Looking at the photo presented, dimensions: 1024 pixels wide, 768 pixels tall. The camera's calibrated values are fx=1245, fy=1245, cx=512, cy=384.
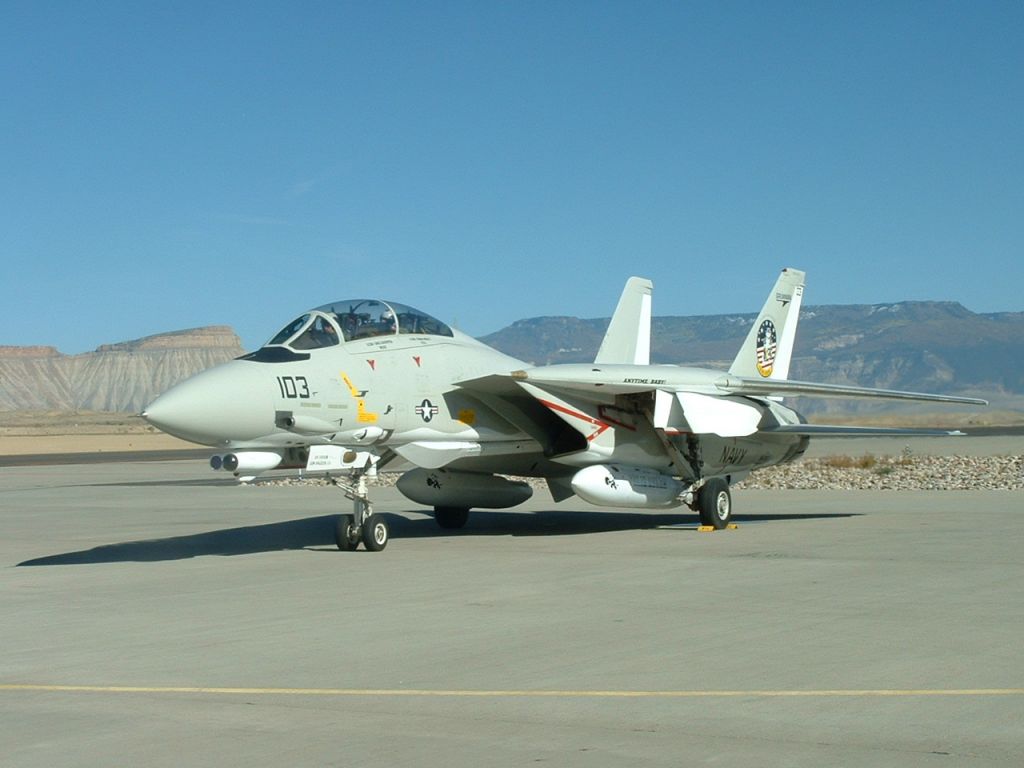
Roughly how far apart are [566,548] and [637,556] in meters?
1.30

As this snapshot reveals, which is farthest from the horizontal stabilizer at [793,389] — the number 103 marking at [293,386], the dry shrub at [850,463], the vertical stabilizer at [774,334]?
the dry shrub at [850,463]

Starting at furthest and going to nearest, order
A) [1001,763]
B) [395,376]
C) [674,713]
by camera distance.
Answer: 1. [395,376]
2. [674,713]
3. [1001,763]

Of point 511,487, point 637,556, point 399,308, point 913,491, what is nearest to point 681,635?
point 637,556

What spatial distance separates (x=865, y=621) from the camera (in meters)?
8.61

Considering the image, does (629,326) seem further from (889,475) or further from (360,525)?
(889,475)

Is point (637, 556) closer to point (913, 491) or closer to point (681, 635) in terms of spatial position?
point (681, 635)

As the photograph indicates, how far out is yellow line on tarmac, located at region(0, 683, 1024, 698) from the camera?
628 cm

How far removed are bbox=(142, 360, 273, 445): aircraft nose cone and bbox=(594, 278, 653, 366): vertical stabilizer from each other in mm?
8464

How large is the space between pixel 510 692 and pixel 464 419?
8.56 metres

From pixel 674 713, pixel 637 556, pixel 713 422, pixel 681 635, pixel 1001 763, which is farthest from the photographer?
pixel 713 422

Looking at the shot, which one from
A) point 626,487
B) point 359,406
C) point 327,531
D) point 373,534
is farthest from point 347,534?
point 626,487

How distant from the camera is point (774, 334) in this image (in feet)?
64.1

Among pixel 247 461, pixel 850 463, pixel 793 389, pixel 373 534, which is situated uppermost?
pixel 793 389

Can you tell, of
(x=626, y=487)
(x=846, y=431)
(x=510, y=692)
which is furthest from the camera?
(x=846, y=431)
